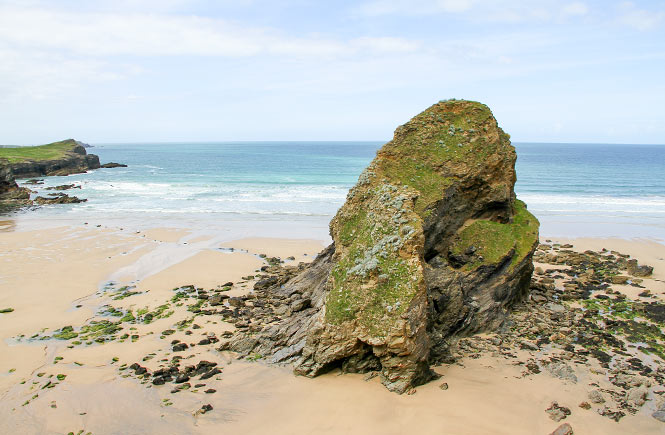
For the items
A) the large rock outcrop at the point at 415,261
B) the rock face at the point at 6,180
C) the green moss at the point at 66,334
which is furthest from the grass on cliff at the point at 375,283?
the rock face at the point at 6,180

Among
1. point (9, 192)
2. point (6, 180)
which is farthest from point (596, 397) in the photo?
point (6, 180)

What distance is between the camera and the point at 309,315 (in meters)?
14.9

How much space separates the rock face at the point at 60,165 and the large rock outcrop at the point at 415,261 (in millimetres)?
62978

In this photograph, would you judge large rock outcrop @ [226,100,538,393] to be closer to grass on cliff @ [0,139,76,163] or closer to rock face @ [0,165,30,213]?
rock face @ [0,165,30,213]

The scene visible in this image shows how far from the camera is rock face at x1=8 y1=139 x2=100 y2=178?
67750 millimetres

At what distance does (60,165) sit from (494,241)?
78.7m

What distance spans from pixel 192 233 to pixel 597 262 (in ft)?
80.1

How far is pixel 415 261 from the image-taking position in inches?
469

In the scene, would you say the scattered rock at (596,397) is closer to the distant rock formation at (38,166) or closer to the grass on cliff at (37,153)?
the distant rock formation at (38,166)

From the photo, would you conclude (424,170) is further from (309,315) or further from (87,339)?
(87,339)

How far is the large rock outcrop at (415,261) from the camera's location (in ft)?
37.8

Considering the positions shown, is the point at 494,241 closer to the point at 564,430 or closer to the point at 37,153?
the point at 564,430

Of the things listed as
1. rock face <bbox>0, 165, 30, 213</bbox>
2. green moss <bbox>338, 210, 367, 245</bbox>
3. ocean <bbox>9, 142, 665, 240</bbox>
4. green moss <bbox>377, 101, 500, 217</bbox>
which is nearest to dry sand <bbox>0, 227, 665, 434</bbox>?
green moss <bbox>338, 210, 367, 245</bbox>

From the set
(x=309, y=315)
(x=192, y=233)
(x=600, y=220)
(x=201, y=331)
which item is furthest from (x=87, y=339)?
(x=600, y=220)
